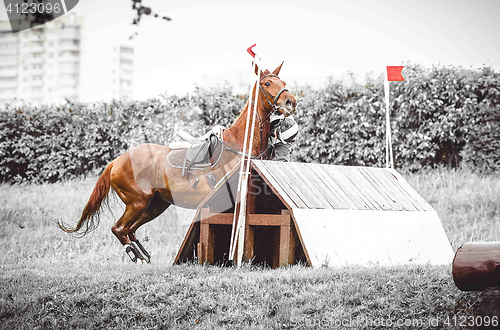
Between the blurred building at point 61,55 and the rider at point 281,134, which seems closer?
the blurred building at point 61,55

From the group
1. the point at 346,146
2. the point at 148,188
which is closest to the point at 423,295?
the point at 148,188

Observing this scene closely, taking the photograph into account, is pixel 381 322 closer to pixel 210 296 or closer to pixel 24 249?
pixel 210 296

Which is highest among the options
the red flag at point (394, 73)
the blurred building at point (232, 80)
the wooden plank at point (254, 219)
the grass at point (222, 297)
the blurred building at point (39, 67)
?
the blurred building at point (39, 67)

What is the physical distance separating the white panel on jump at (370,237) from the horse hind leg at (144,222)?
Answer: 8.65 feet

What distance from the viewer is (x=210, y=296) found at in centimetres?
552

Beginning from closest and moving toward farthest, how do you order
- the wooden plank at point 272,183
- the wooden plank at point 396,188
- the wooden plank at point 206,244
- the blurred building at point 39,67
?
the wooden plank at point 272,183
the wooden plank at point 206,244
the wooden plank at point 396,188
the blurred building at point 39,67

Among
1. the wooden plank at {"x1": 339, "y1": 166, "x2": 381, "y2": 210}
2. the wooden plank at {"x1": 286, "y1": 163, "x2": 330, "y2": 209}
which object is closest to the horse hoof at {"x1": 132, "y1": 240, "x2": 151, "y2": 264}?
the wooden plank at {"x1": 286, "y1": 163, "x2": 330, "y2": 209}

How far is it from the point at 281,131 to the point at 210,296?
2.80 m

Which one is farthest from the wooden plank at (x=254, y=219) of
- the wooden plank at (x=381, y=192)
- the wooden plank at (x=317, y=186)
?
the wooden plank at (x=381, y=192)

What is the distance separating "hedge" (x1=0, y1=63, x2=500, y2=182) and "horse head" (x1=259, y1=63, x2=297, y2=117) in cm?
414

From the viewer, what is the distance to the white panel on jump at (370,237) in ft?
20.5

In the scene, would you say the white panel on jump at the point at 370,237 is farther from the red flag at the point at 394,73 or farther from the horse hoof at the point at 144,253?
the horse hoof at the point at 144,253

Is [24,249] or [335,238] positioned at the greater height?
[335,238]

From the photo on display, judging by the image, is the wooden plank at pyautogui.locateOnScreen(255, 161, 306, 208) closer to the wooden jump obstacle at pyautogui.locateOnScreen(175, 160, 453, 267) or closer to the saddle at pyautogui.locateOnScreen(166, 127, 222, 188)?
the wooden jump obstacle at pyautogui.locateOnScreen(175, 160, 453, 267)
